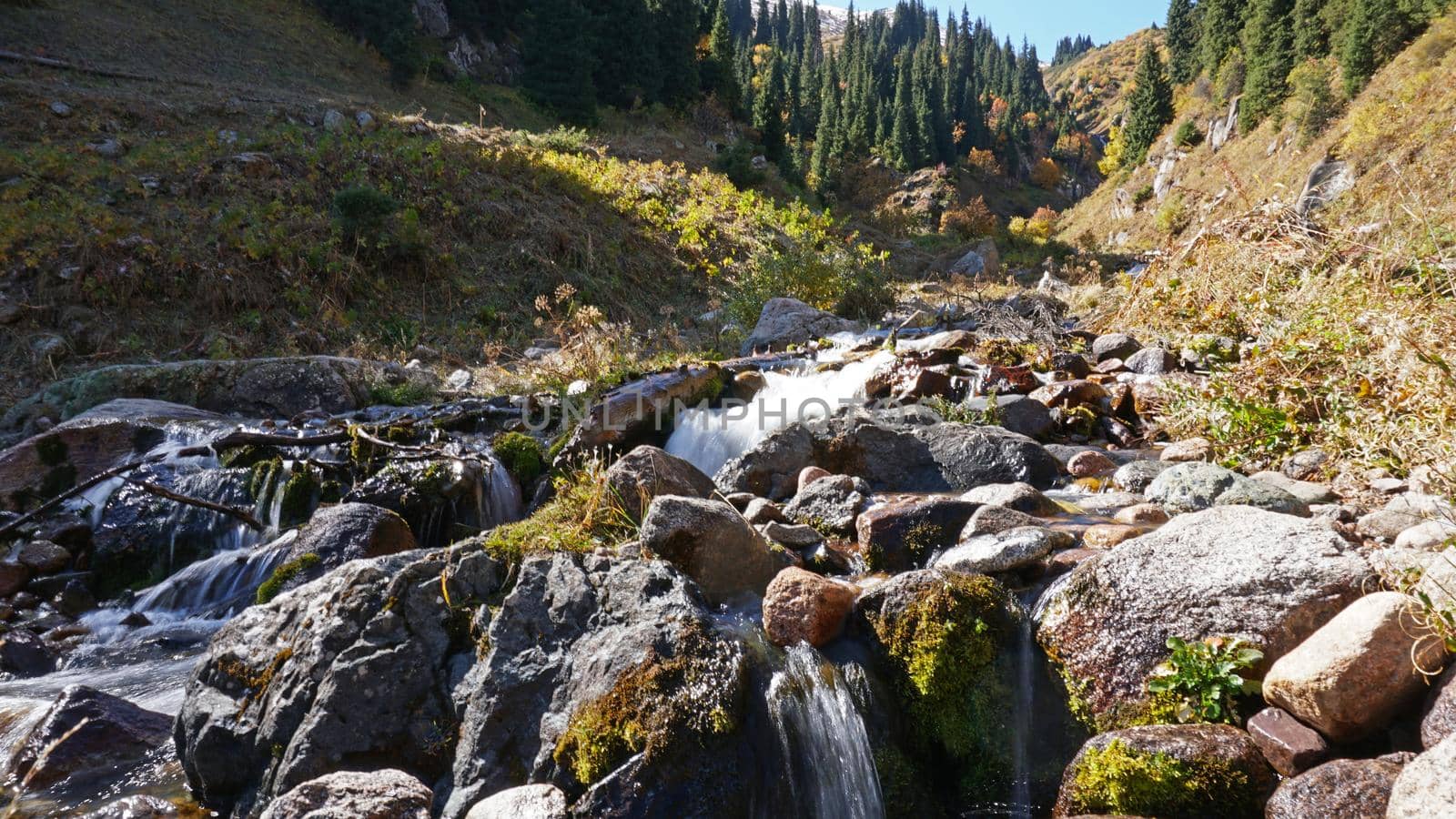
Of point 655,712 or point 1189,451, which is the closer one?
point 655,712

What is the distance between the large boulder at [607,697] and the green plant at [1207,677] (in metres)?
1.44

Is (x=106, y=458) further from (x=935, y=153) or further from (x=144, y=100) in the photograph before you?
(x=935, y=153)

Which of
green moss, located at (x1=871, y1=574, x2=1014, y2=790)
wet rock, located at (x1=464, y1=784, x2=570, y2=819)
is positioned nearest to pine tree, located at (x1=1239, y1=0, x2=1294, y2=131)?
green moss, located at (x1=871, y1=574, x2=1014, y2=790)

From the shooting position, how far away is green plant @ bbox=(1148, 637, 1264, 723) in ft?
8.09

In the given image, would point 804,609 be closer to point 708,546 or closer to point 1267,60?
point 708,546

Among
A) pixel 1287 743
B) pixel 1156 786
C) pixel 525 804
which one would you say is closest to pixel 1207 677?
pixel 1287 743

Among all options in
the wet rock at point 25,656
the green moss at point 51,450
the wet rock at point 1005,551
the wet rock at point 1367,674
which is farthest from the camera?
the green moss at point 51,450

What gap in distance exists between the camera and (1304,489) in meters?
3.92

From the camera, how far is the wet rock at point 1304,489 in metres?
3.80

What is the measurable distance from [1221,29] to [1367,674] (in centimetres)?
5820

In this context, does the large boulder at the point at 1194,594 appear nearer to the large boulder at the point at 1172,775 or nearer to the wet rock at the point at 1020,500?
the large boulder at the point at 1172,775

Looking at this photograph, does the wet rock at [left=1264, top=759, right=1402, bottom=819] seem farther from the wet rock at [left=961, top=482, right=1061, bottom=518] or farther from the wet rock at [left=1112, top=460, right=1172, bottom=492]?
the wet rock at [left=1112, top=460, right=1172, bottom=492]

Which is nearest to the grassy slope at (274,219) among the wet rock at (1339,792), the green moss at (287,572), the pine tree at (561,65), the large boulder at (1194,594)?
the green moss at (287,572)

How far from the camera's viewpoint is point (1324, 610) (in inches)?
98.9
